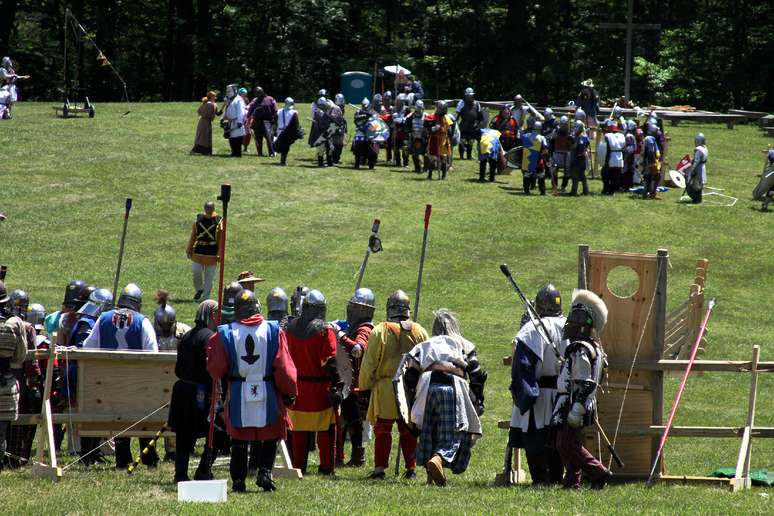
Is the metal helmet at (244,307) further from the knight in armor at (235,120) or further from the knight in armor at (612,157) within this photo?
the knight in armor at (235,120)

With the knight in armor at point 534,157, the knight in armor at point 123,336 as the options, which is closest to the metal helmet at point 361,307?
the knight in armor at point 123,336

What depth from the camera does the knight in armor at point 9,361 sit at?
11.3 m

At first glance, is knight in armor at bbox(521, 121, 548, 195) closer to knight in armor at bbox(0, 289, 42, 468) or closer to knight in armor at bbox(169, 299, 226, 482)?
knight in armor at bbox(0, 289, 42, 468)

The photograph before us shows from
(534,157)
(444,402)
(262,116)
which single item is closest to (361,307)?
(444,402)

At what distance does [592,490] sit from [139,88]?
49498 millimetres

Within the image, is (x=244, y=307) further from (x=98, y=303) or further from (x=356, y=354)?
(x=98, y=303)

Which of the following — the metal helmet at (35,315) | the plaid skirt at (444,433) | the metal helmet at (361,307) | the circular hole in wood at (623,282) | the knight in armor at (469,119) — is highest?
the knight in armor at (469,119)

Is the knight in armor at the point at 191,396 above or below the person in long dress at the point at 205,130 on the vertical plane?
below

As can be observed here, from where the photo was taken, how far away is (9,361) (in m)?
11.5

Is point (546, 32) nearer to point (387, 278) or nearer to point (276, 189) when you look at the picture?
point (276, 189)

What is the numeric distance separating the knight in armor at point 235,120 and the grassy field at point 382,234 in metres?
0.44

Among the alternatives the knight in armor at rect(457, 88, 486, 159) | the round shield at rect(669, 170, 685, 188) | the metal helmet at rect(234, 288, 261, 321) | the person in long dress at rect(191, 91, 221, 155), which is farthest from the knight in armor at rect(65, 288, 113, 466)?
the round shield at rect(669, 170, 685, 188)

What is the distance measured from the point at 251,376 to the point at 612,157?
860 inches

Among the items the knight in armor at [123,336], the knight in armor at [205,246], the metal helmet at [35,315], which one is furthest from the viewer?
the knight in armor at [205,246]
